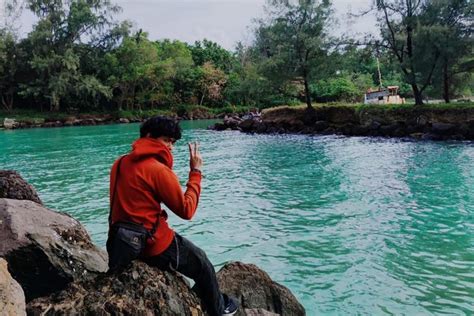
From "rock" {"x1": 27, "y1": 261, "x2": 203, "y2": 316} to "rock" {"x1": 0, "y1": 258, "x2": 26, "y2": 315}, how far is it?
14.5 inches

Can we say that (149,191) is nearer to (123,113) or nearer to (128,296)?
(128,296)

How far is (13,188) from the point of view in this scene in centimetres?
578

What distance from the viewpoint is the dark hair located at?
318cm

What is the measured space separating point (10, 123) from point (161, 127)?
48.6 meters

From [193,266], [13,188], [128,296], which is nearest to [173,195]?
[193,266]

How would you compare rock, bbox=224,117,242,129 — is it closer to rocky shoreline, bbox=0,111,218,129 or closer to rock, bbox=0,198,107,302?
rocky shoreline, bbox=0,111,218,129

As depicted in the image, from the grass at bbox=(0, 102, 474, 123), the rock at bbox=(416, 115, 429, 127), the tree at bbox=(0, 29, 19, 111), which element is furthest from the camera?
the tree at bbox=(0, 29, 19, 111)

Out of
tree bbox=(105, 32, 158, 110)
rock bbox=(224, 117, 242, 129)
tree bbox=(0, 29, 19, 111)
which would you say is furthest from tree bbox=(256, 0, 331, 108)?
tree bbox=(0, 29, 19, 111)

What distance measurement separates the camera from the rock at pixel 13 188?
5680mm

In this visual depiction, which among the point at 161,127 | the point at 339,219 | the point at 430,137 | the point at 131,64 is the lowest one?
the point at 339,219

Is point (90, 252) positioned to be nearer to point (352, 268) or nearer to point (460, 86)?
point (352, 268)

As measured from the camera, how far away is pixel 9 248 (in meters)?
3.38

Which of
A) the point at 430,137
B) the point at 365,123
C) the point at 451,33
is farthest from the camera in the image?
the point at 365,123

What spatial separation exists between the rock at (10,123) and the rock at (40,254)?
46971mm
